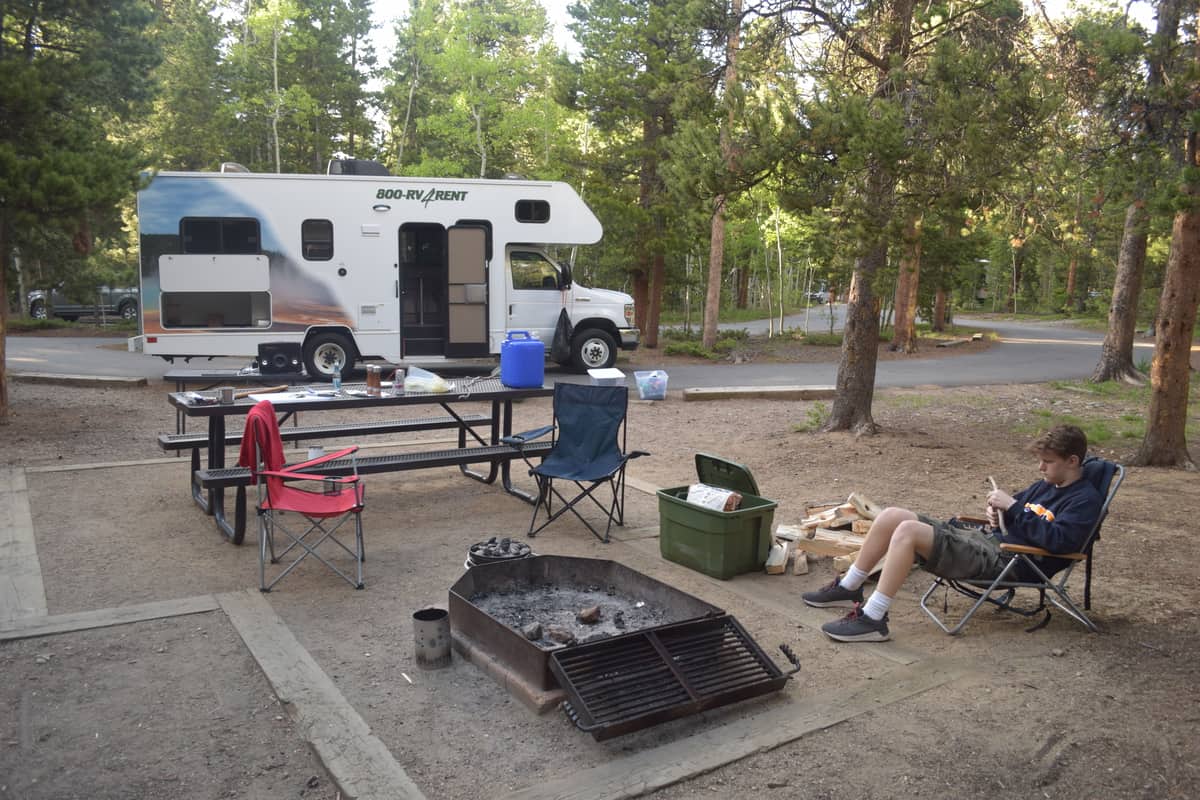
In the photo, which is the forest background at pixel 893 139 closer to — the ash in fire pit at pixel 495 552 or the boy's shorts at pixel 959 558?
the boy's shorts at pixel 959 558

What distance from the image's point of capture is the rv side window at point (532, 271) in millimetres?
13172

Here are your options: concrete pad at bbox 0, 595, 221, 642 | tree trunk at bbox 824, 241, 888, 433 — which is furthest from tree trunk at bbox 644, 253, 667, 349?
concrete pad at bbox 0, 595, 221, 642

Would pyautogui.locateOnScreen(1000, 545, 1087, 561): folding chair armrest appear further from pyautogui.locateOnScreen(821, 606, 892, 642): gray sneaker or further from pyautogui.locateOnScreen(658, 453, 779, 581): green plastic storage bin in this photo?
pyautogui.locateOnScreen(658, 453, 779, 581): green plastic storage bin

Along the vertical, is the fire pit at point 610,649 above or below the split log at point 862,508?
below

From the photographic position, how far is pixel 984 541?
13.9 feet

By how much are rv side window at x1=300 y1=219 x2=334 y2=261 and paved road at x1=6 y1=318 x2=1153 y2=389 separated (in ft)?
9.21

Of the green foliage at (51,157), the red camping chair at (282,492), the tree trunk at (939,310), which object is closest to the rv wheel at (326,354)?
the green foliage at (51,157)

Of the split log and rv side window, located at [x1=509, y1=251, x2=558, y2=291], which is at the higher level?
rv side window, located at [x1=509, y1=251, x2=558, y2=291]

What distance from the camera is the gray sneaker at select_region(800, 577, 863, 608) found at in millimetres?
4430

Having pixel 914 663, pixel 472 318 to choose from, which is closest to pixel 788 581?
pixel 914 663

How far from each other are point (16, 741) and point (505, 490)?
4.10 m

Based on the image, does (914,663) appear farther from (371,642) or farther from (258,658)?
(258,658)

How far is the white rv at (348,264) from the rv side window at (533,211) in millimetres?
20

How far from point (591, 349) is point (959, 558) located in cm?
1016
